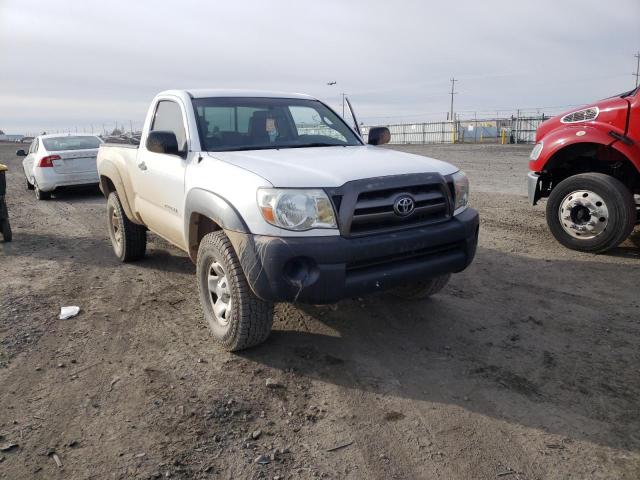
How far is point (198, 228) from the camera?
3996 mm

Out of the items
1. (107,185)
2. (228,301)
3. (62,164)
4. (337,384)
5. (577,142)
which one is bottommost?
(337,384)

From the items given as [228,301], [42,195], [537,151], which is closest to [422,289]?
[228,301]

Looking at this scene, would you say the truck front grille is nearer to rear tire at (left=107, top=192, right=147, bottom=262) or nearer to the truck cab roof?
the truck cab roof

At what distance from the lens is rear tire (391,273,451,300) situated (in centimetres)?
440

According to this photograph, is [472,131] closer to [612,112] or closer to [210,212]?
[612,112]

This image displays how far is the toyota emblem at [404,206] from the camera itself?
3.29 meters

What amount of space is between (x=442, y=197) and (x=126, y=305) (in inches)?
120

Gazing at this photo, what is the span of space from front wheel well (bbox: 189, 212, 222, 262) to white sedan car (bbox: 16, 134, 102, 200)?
28.1ft

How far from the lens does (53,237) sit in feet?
25.5

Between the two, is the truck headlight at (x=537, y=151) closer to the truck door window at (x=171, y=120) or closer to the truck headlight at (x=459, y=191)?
the truck headlight at (x=459, y=191)

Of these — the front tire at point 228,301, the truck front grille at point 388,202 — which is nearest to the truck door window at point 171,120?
the front tire at point 228,301

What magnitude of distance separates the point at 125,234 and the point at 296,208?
3430 mm

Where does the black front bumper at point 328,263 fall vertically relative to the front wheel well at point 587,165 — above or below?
below

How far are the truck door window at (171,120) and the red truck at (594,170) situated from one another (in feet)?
14.5
